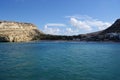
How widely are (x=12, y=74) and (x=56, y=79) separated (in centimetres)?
636

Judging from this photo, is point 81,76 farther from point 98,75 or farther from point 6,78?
point 6,78

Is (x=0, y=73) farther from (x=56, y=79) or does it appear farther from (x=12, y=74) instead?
(x=56, y=79)

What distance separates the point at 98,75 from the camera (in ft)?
86.8

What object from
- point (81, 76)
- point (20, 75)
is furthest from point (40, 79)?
point (81, 76)

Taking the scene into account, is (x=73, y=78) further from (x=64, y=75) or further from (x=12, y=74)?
(x=12, y=74)

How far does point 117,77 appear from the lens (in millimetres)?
25188

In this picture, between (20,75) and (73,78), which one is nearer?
(73,78)

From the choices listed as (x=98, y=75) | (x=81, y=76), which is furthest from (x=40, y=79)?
(x=98, y=75)

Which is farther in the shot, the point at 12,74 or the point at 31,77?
the point at 12,74

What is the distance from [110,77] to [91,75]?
7.86 feet

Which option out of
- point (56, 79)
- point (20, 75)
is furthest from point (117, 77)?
point (20, 75)

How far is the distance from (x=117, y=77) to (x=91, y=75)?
3165 millimetres

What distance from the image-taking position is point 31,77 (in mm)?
25359

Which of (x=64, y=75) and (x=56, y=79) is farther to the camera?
(x=64, y=75)
